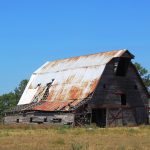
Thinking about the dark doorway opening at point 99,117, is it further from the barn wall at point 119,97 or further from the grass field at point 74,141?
the grass field at point 74,141

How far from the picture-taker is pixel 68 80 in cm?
5112

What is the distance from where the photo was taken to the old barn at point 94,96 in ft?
153

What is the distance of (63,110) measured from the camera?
46.3 meters

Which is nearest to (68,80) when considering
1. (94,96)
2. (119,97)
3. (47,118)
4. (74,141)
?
(47,118)

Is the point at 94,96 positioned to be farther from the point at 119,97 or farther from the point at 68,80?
A: the point at 68,80

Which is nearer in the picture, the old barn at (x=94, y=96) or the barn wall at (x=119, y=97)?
the old barn at (x=94, y=96)

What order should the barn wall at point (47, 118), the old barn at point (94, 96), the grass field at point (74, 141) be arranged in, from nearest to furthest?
the grass field at point (74, 141), the barn wall at point (47, 118), the old barn at point (94, 96)

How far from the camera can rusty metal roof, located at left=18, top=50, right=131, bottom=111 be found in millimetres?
47719

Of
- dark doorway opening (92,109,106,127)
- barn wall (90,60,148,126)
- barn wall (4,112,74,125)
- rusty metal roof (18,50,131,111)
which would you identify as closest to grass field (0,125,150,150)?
barn wall (4,112,74,125)

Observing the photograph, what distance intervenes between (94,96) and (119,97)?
11.6 ft

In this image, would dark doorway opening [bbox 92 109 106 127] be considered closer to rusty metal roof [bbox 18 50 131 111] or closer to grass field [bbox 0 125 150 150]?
→ rusty metal roof [bbox 18 50 131 111]

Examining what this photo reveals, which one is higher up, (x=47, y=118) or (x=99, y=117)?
(x=99, y=117)

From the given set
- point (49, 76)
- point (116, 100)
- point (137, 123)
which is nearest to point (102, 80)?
point (116, 100)

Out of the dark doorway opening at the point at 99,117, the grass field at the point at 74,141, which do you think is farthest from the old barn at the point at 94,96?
the grass field at the point at 74,141
